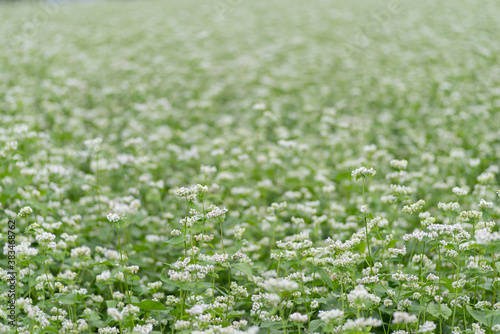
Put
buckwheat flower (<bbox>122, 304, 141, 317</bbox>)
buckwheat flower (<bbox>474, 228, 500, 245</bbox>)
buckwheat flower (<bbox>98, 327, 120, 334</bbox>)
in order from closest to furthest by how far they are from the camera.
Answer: buckwheat flower (<bbox>474, 228, 500, 245</bbox>)
buckwheat flower (<bbox>122, 304, 141, 317</bbox>)
buckwheat flower (<bbox>98, 327, 120, 334</bbox>)

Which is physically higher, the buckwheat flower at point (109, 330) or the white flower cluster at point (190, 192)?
the white flower cluster at point (190, 192)

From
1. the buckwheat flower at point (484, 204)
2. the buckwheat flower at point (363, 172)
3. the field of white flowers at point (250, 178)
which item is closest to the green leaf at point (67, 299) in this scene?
the field of white flowers at point (250, 178)

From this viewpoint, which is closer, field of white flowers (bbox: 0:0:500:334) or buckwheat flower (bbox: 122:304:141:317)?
buckwheat flower (bbox: 122:304:141:317)

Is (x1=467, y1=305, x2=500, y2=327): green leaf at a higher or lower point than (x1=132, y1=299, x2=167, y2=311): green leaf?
lower

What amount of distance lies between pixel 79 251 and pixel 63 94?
224 inches

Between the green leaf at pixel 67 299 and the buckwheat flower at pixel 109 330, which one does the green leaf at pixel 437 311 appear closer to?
the buckwheat flower at pixel 109 330

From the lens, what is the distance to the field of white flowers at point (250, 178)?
11.7 feet

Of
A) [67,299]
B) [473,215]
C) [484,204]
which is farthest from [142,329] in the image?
[484,204]

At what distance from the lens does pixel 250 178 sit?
22.8ft

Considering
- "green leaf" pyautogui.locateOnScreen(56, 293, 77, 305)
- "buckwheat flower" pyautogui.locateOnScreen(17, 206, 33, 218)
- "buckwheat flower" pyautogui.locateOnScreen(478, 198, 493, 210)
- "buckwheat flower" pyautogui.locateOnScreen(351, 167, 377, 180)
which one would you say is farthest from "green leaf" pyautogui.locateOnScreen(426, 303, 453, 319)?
"buckwheat flower" pyautogui.locateOnScreen(17, 206, 33, 218)

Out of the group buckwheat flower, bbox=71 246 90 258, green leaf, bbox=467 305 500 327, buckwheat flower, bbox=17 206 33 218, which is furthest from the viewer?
buckwheat flower, bbox=71 246 90 258

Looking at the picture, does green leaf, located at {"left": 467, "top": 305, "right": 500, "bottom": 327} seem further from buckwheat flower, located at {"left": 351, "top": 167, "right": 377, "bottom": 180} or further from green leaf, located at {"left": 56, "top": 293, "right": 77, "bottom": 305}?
green leaf, located at {"left": 56, "top": 293, "right": 77, "bottom": 305}

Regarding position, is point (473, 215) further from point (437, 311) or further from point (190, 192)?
point (190, 192)

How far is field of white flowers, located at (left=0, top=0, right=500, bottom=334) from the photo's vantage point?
3578mm
